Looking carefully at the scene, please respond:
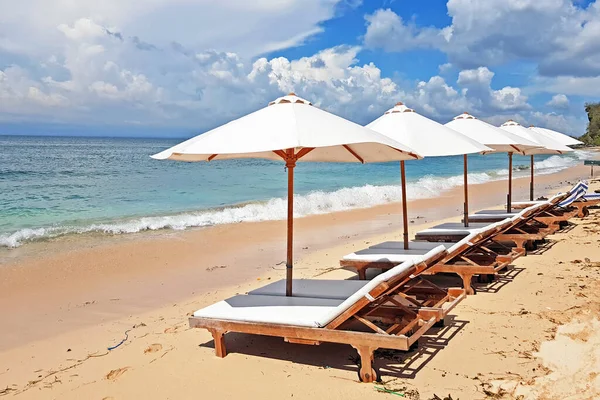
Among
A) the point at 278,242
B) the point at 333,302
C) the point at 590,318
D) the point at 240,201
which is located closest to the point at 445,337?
the point at 333,302

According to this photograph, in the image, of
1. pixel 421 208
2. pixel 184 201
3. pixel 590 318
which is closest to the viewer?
pixel 590 318

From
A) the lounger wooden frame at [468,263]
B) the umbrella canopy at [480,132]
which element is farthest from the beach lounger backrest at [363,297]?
the umbrella canopy at [480,132]

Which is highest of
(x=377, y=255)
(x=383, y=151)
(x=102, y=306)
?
(x=383, y=151)

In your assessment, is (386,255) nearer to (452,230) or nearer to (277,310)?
(452,230)

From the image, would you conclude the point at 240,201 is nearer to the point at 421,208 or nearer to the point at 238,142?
the point at 421,208

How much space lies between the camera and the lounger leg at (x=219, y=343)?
4852mm

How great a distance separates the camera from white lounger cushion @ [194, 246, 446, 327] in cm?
441

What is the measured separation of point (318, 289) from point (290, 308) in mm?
748

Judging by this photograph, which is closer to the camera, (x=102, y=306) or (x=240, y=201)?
(x=102, y=306)

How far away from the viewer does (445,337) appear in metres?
5.21

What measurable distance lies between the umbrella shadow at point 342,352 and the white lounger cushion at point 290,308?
439mm

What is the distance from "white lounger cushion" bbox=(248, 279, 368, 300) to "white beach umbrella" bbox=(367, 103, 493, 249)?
6.86 feet

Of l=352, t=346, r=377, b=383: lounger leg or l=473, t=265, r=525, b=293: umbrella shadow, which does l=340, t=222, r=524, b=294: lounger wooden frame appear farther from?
l=352, t=346, r=377, b=383: lounger leg

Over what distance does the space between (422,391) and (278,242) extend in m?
8.06
